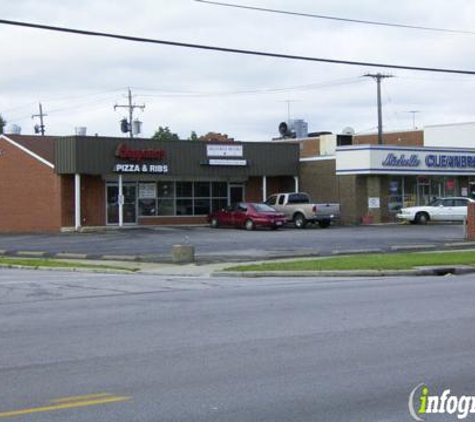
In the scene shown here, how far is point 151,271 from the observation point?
22188mm

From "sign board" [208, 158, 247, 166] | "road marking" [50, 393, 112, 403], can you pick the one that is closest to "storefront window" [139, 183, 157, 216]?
"sign board" [208, 158, 247, 166]

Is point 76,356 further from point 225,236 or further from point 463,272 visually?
point 225,236

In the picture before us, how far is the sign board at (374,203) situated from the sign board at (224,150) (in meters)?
8.02

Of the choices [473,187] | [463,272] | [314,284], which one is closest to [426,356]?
[314,284]

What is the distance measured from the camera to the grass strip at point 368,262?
845 inches

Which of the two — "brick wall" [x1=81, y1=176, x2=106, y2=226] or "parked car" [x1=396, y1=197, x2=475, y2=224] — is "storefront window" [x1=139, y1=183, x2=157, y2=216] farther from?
"parked car" [x1=396, y1=197, x2=475, y2=224]

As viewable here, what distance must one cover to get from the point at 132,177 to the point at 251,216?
7.57 metres

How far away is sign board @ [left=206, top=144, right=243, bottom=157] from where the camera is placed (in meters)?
46.8

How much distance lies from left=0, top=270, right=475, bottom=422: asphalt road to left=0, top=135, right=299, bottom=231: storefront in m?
27.3

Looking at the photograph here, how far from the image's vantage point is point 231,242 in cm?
3244

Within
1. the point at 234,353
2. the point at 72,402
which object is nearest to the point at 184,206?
the point at 234,353

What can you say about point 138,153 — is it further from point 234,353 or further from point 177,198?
point 234,353

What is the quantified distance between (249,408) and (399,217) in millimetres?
40350

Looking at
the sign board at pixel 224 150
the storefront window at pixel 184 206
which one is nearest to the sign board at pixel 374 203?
the sign board at pixel 224 150
